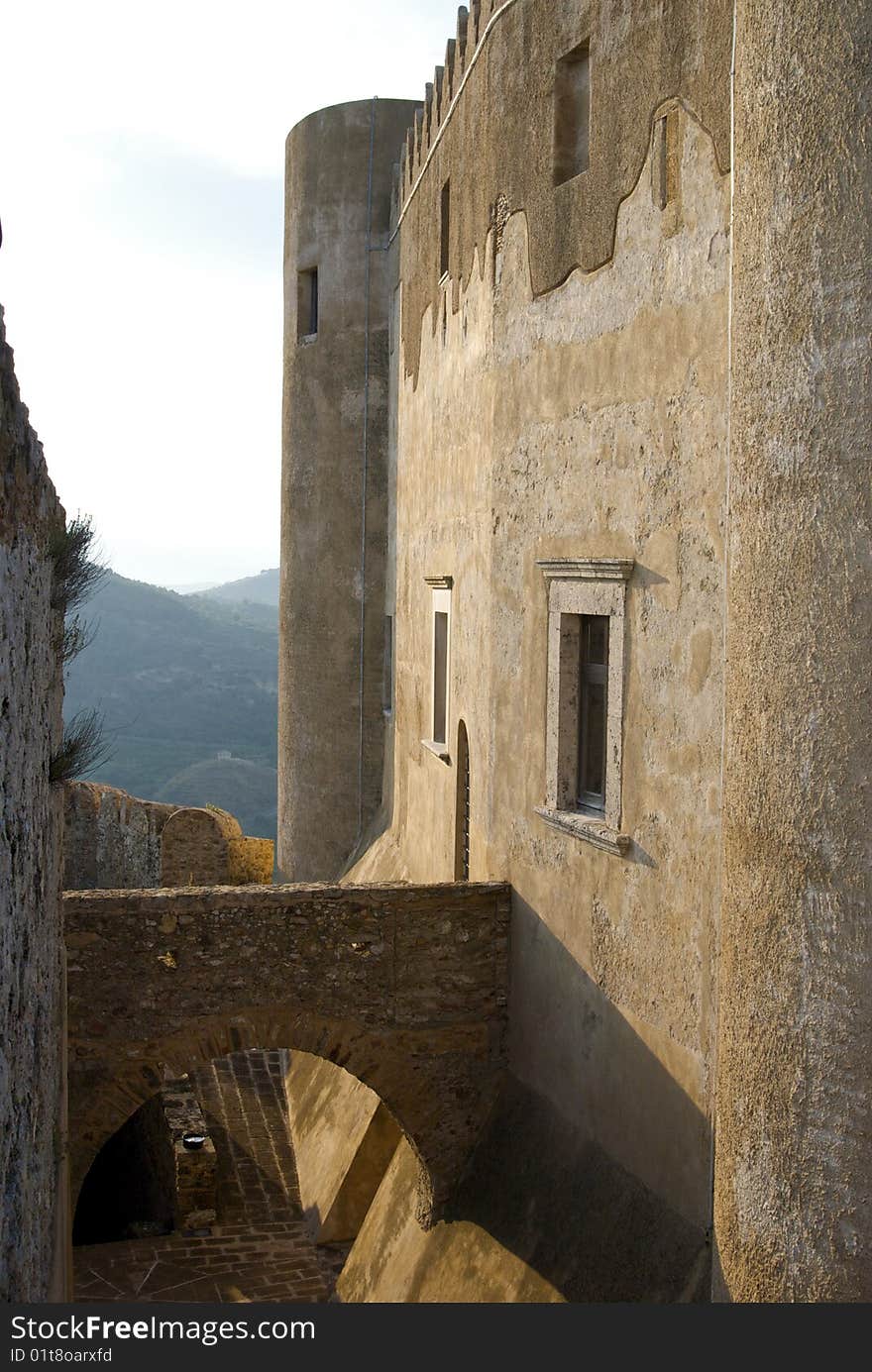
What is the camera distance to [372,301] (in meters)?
16.6

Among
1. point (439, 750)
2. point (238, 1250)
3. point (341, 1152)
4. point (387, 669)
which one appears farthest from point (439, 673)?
point (238, 1250)

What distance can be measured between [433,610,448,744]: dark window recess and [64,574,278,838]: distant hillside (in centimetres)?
4539

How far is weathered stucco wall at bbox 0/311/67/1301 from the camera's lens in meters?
4.54

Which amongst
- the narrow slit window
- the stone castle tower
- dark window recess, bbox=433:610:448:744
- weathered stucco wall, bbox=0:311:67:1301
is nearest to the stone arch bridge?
the stone castle tower

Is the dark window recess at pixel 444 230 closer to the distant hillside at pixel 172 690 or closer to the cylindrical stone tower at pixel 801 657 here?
the cylindrical stone tower at pixel 801 657

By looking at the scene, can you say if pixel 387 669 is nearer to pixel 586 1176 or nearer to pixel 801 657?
pixel 586 1176

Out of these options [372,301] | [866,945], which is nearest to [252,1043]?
[866,945]

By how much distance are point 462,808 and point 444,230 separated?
5226 mm

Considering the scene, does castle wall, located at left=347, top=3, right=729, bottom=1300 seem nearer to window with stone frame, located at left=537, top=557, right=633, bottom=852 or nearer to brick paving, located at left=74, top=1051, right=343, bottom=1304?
window with stone frame, located at left=537, top=557, right=633, bottom=852

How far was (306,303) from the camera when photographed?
17516mm

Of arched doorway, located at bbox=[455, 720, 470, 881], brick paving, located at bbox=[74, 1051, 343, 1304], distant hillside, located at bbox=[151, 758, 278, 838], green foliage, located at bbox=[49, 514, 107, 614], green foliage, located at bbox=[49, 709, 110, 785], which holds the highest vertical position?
green foliage, located at bbox=[49, 514, 107, 614]

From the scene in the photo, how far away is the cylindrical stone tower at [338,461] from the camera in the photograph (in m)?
16.6

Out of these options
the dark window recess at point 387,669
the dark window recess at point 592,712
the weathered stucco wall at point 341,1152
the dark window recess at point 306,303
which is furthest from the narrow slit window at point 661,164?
the dark window recess at point 306,303

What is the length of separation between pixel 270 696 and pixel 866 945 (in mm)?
76494
